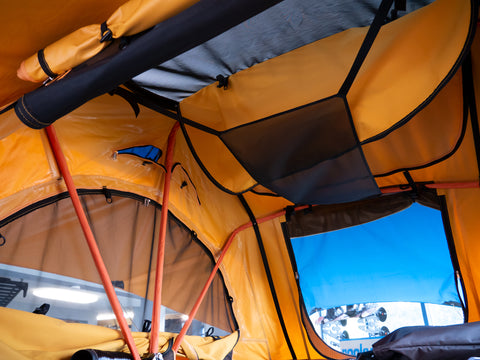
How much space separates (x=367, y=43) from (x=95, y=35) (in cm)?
110

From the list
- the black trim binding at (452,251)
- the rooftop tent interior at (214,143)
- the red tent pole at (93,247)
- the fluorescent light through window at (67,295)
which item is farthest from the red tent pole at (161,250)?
the black trim binding at (452,251)

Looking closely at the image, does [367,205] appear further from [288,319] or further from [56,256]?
[56,256]

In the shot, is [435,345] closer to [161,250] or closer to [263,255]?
[161,250]

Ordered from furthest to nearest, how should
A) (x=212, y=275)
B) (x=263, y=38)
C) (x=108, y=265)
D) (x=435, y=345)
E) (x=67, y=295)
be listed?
(x=212, y=275)
(x=108, y=265)
(x=67, y=295)
(x=263, y=38)
(x=435, y=345)

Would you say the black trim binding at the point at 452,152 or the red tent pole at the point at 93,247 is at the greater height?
the black trim binding at the point at 452,152

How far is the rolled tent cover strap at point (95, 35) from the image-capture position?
1023 millimetres

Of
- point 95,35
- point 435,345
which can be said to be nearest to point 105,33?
point 95,35

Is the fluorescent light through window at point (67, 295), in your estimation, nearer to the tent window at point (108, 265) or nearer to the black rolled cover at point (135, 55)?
the tent window at point (108, 265)

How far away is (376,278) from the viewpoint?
8.91ft

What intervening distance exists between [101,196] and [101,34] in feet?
4.08

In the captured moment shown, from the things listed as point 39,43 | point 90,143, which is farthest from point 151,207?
point 39,43

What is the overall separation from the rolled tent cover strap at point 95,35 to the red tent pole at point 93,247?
0.70m

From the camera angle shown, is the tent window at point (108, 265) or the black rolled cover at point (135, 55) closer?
the black rolled cover at point (135, 55)

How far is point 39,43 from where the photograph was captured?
1.24 meters
